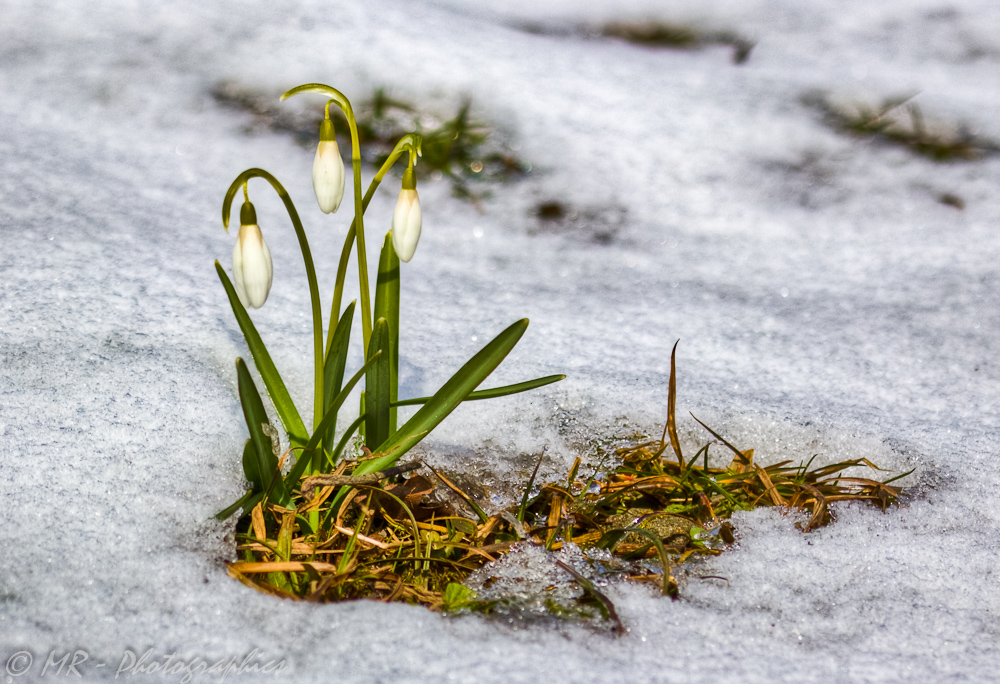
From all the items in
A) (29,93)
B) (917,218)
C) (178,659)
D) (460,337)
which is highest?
(917,218)

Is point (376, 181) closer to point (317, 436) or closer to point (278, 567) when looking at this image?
point (317, 436)

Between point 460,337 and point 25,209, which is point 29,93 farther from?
point 460,337

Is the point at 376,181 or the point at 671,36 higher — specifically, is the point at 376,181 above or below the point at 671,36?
below

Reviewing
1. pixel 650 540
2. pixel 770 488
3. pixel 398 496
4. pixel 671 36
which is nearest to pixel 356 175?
pixel 398 496

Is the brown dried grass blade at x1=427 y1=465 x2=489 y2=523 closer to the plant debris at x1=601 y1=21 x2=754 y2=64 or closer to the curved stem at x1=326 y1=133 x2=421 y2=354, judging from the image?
the curved stem at x1=326 y1=133 x2=421 y2=354

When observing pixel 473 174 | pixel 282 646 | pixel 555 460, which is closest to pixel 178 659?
pixel 282 646

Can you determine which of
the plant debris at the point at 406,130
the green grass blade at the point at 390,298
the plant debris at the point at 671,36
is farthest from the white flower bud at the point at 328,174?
the plant debris at the point at 671,36
